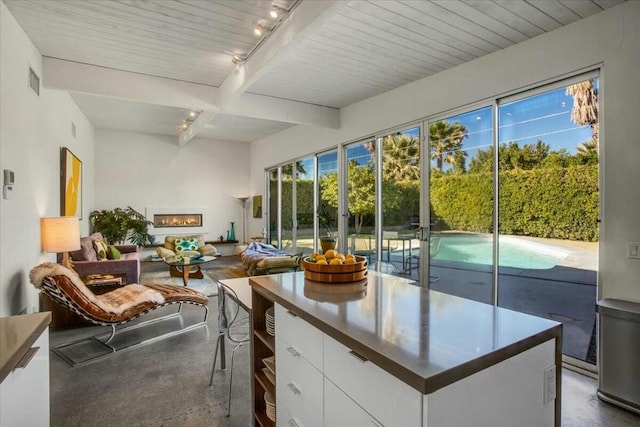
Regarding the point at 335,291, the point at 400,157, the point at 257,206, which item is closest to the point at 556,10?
the point at 400,157

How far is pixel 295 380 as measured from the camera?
157cm

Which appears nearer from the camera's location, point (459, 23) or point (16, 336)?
point (16, 336)

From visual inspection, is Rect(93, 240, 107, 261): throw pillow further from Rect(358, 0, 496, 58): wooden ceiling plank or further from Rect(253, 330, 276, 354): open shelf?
Rect(358, 0, 496, 58): wooden ceiling plank

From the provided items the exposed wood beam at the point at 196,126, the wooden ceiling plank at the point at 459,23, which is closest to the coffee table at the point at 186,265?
the exposed wood beam at the point at 196,126

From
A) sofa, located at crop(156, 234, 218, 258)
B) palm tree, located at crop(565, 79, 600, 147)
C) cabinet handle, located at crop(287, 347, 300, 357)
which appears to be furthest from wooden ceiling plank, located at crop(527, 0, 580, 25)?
sofa, located at crop(156, 234, 218, 258)

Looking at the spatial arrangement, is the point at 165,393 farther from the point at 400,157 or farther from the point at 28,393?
the point at 400,157

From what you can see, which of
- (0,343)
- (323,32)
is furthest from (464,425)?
(323,32)

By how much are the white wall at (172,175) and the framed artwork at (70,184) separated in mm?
2338

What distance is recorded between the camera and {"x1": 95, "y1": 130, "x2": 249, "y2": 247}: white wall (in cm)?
839

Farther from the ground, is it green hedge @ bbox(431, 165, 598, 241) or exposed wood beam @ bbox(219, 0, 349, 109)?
exposed wood beam @ bbox(219, 0, 349, 109)

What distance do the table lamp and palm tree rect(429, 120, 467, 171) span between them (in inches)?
175

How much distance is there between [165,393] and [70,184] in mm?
4233

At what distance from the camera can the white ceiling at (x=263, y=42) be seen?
286cm

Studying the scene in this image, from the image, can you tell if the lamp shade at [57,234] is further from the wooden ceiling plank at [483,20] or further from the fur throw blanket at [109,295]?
the wooden ceiling plank at [483,20]
